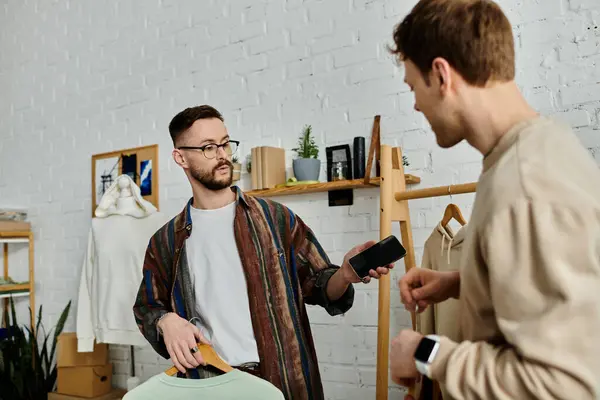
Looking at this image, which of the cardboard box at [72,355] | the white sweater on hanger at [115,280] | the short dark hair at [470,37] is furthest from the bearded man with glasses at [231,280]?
the cardboard box at [72,355]

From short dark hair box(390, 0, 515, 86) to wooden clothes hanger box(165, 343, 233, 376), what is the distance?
1135 millimetres

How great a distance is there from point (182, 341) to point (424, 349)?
3.33 feet

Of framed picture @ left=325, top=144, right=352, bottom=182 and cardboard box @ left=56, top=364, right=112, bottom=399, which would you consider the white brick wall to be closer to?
framed picture @ left=325, top=144, right=352, bottom=182

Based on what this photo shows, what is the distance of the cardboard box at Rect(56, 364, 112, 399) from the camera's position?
3275 mm

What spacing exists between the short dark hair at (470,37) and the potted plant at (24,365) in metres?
3.42

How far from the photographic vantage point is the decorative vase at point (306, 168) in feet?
8.60

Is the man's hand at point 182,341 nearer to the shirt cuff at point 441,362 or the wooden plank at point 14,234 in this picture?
the shirt cuff at point 441,362

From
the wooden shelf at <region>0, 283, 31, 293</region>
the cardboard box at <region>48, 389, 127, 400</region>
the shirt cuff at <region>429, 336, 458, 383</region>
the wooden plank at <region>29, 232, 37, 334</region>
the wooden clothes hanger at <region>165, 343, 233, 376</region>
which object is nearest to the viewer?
the shirt cuff at <region>429, 336, 458, 383</region>

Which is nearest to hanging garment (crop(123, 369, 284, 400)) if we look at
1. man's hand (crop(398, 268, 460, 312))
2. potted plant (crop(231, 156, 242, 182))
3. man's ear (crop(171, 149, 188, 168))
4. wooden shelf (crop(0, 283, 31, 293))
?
man's hand (crop(398, 268, 460, 312))

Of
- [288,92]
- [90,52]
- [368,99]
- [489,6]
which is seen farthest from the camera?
[90,52]

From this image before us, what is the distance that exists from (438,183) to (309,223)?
0.69m

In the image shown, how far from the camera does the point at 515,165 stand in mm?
778

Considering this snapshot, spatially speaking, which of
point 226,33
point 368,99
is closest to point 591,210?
point 368,99

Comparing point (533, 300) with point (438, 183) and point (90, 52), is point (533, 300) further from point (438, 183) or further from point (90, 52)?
point (90, 52)
